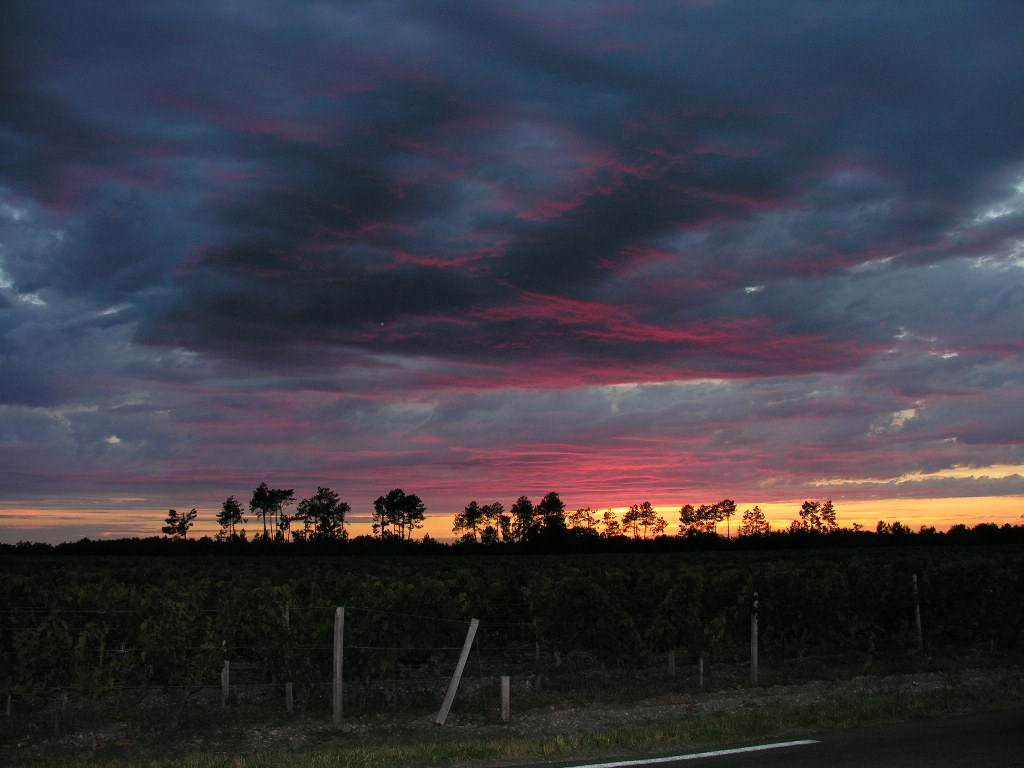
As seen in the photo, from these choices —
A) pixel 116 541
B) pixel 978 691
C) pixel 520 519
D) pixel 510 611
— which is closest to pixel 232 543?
pixel 116 541

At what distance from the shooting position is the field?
15109 millimetres

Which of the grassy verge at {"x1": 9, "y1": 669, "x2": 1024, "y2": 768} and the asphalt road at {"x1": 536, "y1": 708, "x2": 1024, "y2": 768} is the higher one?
the asphalt road at {"x1": 536, "y1": 708, "x2": 1024, "y2": 768}

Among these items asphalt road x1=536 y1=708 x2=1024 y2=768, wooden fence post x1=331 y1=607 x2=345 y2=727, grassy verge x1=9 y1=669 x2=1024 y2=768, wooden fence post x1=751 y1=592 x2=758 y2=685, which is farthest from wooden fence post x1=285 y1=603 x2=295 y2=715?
wooden fence post x1=751 y1=592 x2=758 y2=685

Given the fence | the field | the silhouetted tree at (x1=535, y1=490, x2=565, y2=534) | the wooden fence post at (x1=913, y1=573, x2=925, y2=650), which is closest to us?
the field

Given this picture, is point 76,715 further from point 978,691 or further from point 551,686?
point 978,691

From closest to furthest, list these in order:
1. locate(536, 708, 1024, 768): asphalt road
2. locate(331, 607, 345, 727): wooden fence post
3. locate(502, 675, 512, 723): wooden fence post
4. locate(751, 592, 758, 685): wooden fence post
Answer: locate(536, 708, 1024, 768): asphalt road, locate(502, 675, 512, 723): wooden fence post, locate(331, 607, 345, 727): wooden fence post, locate(751, 592, 758, 685): wooden fence post

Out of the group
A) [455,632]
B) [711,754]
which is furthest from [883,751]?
[455,632]

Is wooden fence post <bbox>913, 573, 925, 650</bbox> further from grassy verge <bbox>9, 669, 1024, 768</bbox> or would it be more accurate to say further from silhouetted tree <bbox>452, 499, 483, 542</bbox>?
silhouetted tree <bbox>452, 499, 483, 542</bbox>

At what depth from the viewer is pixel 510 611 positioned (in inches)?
931

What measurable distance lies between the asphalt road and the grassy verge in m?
0.67

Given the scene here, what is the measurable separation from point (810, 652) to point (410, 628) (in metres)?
12.9

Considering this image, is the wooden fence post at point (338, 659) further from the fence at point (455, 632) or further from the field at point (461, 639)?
the field at point (461, 639)

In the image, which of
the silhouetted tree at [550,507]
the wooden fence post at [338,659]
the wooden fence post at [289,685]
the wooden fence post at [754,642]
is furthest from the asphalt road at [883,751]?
the silhouetted tree at [550,507]

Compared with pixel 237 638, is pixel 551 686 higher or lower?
lower
